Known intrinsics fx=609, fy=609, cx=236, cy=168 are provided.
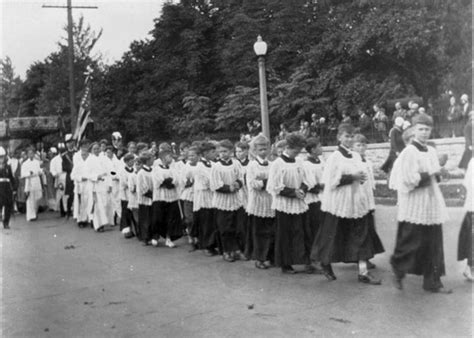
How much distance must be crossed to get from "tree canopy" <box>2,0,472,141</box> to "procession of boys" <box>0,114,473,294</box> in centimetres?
1586

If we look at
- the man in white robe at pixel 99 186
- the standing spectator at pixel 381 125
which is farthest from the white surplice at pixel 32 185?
the standing spectator at pixel 381 125

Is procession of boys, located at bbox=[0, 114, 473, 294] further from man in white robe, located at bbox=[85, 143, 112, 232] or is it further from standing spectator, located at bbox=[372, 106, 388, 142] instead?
standing spectator, located at bbox=[372, 106, 388, 142]

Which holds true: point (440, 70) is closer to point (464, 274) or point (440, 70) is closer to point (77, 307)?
point (464, 274)

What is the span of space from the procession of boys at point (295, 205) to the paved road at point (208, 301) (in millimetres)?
306

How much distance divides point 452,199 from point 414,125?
6674 millimetres

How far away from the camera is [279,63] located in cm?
3044

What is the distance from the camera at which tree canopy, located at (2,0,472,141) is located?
82.2ft

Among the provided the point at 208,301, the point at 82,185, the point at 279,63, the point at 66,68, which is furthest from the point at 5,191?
the point at 66,68

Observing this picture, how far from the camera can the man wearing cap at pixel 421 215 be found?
6.17 metres

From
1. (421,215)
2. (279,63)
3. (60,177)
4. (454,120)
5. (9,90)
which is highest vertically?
(9,90)

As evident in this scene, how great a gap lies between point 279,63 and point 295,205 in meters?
23.4

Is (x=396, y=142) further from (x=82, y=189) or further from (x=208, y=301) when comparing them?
(x=208, y=301)

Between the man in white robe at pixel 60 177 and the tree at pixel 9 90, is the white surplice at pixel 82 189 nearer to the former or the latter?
the man in white robe at pixel 60 177

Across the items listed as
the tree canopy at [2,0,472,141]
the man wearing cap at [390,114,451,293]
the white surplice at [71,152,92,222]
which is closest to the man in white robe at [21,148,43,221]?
the white surplice at [71,152,92,222]
